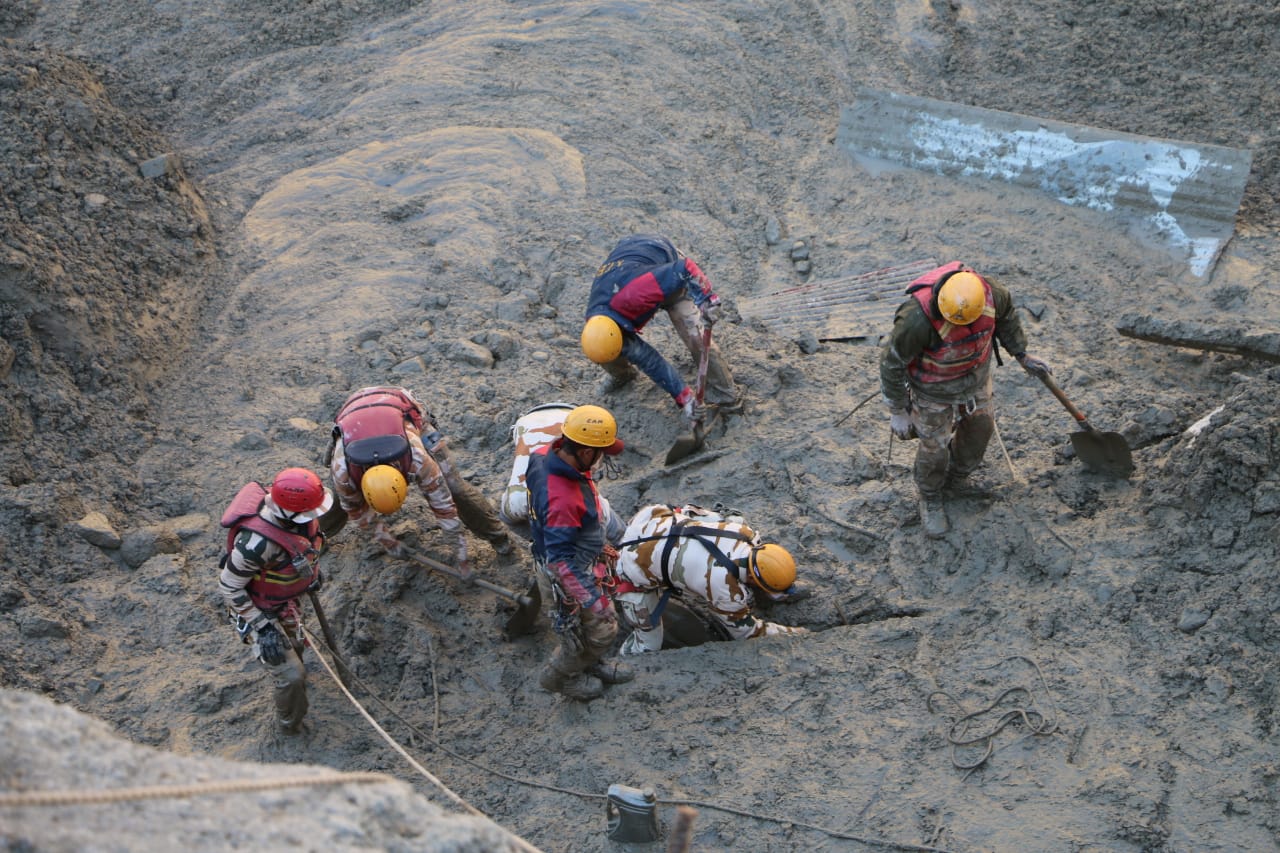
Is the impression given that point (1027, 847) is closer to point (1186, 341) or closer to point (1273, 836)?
point (1273, 836)

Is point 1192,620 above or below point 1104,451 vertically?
below

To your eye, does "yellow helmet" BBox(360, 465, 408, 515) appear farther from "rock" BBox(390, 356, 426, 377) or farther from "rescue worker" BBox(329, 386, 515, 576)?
"rock" BBox(390, 356, 426, 377)

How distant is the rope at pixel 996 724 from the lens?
471cm

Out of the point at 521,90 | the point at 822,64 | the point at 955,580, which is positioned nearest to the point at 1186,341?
the point at 955,580

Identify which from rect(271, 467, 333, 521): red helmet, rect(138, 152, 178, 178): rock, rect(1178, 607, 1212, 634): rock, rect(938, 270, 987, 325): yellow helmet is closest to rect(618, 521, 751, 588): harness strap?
rect(938, 270, 987, 325): yellow helmet

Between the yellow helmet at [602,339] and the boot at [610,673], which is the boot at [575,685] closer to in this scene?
the boot at [610,673]

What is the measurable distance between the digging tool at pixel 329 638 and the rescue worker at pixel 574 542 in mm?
1102

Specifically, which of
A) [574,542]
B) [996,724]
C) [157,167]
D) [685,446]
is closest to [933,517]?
[996,724]

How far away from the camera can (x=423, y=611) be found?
19.3 feet

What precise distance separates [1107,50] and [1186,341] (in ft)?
12.2

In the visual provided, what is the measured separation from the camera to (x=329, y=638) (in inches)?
215

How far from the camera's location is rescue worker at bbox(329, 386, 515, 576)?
5363 millimetres

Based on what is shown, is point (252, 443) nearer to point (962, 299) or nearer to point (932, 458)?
point (932, 458)

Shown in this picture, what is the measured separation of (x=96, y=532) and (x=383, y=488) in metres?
2.07
